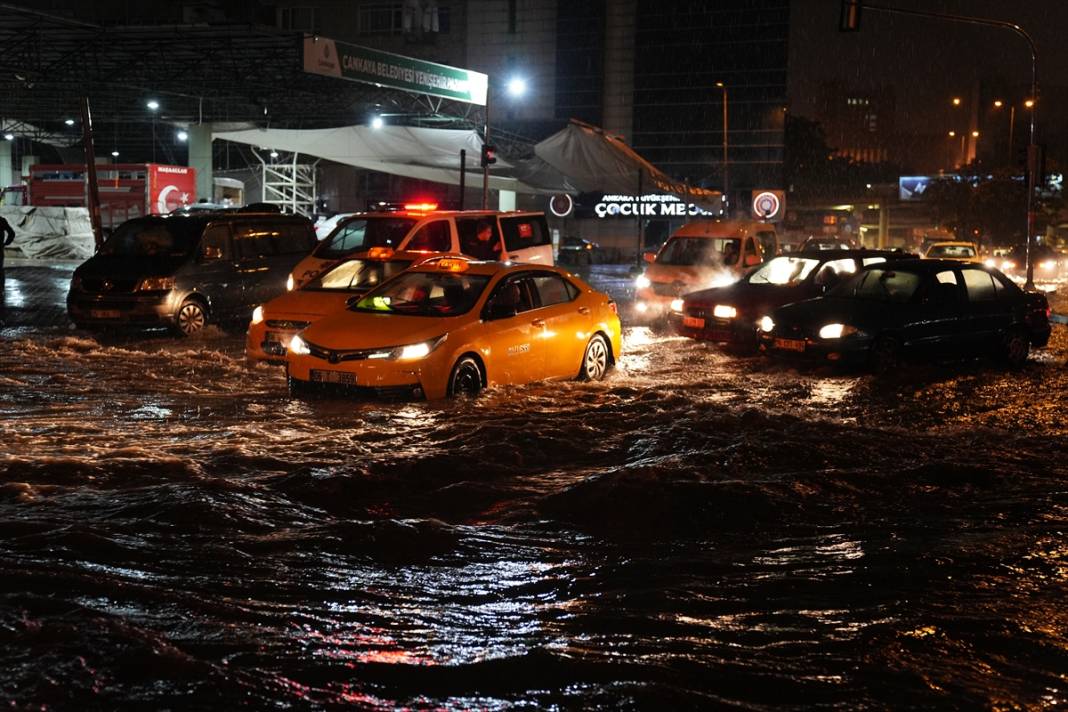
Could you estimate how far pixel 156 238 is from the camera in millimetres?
18141

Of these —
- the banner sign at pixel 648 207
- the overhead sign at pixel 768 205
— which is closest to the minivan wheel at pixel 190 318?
the overhead sign at pixel 768 205

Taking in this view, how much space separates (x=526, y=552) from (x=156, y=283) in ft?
39.3

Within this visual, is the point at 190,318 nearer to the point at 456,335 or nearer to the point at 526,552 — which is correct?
the point at 456,335

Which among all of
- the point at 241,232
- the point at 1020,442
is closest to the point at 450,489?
the point at 1020,442

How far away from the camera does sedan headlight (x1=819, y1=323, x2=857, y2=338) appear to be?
14133mm

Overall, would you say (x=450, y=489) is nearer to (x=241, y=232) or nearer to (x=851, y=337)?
(x=851, y=337)

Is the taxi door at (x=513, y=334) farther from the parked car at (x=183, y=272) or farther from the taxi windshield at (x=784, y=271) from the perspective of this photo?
the parked car at (x=183, y=272)

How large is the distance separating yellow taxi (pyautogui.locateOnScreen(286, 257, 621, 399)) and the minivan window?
16.4 ft

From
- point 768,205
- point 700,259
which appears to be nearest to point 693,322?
point 700,259

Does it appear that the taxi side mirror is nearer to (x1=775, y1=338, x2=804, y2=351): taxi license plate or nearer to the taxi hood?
the taxi hood

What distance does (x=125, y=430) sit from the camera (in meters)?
9.85

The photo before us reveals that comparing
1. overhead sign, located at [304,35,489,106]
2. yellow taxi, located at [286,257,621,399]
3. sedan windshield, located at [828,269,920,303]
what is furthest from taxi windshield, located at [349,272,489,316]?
overhead sign, located at [304,35,489,106]

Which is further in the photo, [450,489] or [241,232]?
[241,232]

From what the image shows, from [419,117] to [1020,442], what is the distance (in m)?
30.8
